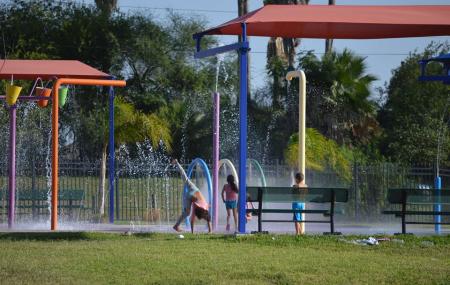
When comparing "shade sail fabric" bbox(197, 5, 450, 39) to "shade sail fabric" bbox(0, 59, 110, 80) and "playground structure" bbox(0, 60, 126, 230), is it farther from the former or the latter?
"shade sail fabric" bbox(0, 59, 110, 80)

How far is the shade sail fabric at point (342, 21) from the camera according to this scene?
52.5ft

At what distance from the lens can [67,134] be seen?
114 feet

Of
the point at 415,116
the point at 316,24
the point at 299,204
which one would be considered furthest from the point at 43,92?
the point at 415,116

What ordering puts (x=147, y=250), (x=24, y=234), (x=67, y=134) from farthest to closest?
(x=67, y=134) < (x=24, y=234) < (x=147, y=250)

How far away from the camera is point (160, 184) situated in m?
24.5

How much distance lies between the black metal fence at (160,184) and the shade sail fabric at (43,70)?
10.6 ft

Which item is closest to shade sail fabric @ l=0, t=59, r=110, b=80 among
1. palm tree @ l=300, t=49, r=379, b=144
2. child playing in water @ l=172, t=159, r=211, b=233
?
child playing in water @ l=172, t=159, r=211, b=233

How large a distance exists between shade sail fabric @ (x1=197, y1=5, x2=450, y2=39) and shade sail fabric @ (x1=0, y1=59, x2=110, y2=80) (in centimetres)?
398

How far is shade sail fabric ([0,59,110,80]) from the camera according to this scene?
19.0 meters

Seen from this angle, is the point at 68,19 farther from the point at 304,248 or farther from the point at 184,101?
the point at 304,248

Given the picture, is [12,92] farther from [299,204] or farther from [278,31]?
[299,204]

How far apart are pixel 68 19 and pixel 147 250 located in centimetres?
2763

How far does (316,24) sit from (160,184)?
9.27 meters

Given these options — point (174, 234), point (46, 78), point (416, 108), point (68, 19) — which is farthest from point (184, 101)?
point (174, 234)
